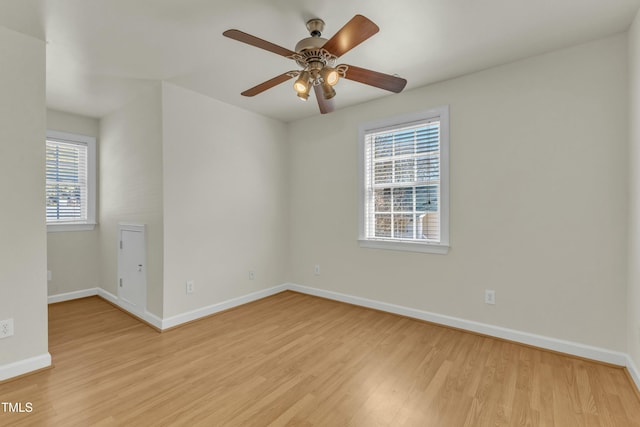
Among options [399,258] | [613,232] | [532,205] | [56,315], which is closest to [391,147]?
[399,258]

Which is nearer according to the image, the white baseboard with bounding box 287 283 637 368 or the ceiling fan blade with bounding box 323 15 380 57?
the ceiling fan blade with bounding box 323 15 380 57

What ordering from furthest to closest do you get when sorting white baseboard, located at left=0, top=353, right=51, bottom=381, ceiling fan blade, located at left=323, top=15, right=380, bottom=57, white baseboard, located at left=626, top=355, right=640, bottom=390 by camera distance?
white baseboard, located at left=0, top=353, right=51, bottom=381, white baseboard, located at left=626, top=355, right=640, bottom=390, ceiling fan blade, located at left=323, top=15, right=380, bottom=57

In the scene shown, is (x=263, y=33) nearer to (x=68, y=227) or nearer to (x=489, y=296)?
(x=489, y=296)

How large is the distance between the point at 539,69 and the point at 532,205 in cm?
119

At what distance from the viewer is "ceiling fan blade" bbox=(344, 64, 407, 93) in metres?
1.99

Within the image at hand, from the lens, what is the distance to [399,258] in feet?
11.3

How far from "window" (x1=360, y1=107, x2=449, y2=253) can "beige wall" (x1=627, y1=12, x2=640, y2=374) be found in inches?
52.2

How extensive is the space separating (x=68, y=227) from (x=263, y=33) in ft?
12.6

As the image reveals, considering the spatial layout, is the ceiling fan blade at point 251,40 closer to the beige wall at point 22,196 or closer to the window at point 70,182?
the beige wall at point 22,196

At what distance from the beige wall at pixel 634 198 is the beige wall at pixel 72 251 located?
19.2 ft

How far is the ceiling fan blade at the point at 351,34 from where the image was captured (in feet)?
5.05

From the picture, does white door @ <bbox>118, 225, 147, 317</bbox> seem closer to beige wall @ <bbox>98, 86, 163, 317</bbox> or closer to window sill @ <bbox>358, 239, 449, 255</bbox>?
beige wall @ <bbox>98, 86, 163, 317</bbox>

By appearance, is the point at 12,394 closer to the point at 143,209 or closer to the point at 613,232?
the point at 143,209
